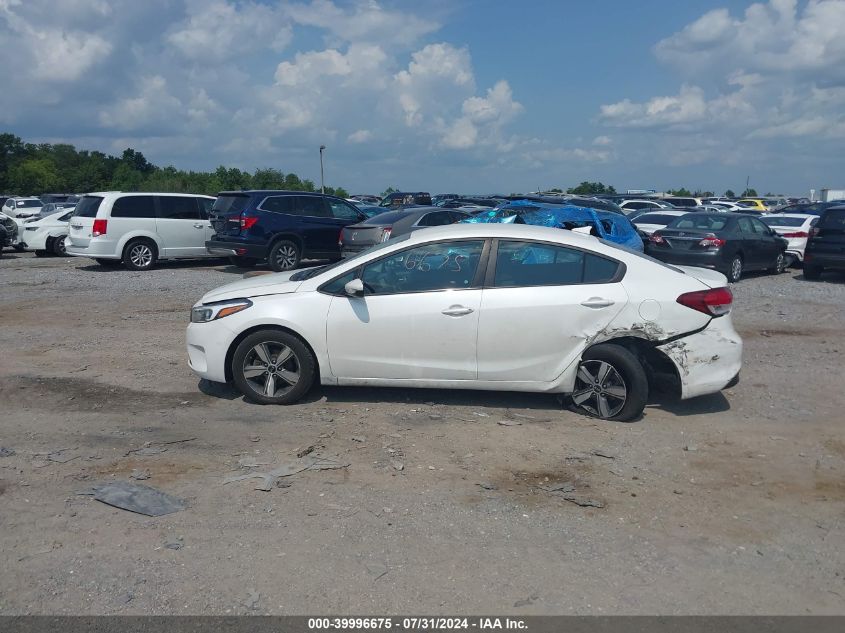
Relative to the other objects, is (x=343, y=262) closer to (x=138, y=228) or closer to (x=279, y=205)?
(x=279, y=205)

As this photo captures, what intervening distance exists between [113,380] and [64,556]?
3844 millimetres

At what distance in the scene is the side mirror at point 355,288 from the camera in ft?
21.8

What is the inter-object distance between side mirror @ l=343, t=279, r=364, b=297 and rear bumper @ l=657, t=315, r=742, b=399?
99.9 inches

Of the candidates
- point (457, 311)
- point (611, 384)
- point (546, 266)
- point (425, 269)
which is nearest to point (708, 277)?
point (611, 384)

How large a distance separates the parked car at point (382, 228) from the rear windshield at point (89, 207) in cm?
565

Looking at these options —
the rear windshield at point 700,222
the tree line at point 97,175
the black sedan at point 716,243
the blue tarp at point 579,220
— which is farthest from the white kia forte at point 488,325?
the tree line at point 97,175

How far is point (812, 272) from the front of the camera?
55.5 ft

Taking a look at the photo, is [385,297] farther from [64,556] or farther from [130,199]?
[130,199]

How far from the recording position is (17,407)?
6.88 m

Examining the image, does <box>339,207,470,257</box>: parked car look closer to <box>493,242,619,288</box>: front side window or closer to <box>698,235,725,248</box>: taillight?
<box>698,235,725,248</box>: taillight

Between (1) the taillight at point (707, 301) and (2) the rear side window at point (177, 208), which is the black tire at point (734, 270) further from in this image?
(2) the rear side window at point (177, 208)

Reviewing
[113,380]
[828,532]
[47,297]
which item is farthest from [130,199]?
[828,532]

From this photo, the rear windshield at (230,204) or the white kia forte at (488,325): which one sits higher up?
the rear windshield at (230,204)

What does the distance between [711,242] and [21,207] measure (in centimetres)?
2813
